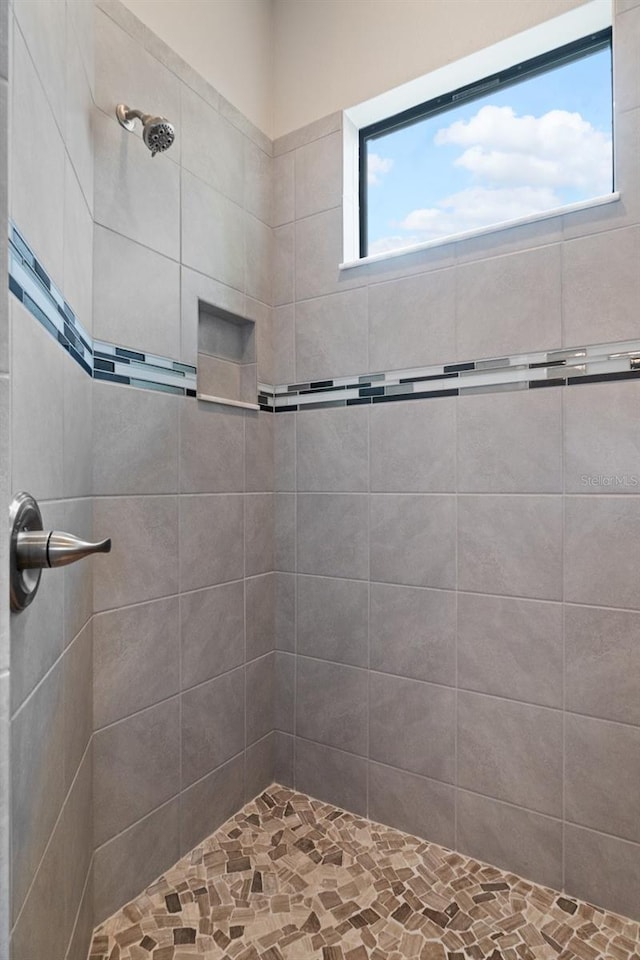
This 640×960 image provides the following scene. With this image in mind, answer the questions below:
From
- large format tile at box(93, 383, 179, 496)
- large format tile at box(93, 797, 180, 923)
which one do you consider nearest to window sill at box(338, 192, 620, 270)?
large format tile at box(93, 383, 179, 496)

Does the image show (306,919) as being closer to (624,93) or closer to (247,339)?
(247,339)

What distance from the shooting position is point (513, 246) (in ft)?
5.29

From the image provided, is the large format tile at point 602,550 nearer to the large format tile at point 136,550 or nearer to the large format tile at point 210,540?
the large format tile at point 210,540

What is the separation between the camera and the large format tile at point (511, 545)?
1.55 metres

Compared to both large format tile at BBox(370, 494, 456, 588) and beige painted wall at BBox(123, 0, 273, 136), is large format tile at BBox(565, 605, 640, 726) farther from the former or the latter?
beige painted wall at BBox(123, 0, 273, 136)

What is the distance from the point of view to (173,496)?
5.37 feet

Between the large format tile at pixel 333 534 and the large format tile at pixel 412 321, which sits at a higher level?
the large format tile at pixel 412 321

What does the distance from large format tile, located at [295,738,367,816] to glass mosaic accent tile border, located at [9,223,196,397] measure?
1.34 meters

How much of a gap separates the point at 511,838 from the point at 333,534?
1056 millimetres

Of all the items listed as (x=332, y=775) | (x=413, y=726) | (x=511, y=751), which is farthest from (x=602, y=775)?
(x=332, y=775)

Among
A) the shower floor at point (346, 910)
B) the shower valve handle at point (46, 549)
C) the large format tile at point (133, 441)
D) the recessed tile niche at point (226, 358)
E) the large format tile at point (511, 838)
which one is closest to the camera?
the shower valve handle at point (46, 549)

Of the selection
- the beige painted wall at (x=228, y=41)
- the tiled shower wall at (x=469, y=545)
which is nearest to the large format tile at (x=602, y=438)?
the tiled shower wall at (x=469, y=545)

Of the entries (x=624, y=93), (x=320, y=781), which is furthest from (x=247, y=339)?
(x=320, y=781)

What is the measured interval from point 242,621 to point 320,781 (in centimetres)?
65
